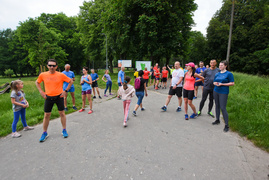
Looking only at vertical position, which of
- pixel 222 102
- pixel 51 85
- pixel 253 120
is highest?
pixel 51 85

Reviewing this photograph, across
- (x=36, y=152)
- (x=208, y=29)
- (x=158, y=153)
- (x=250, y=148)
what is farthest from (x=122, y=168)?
(x=208, y=29)

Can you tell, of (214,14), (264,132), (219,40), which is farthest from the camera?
(214,14)

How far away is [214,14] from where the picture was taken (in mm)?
36531

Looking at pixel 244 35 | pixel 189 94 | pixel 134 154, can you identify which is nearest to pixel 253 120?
pixel 189 94

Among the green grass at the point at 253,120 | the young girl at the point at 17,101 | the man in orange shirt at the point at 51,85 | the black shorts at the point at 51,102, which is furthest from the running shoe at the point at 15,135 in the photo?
the green grass at the point at 253,120

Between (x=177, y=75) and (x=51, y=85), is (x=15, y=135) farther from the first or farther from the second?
(x=177, y=75)

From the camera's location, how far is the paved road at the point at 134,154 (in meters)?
2.74

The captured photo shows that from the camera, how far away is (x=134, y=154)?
3312 millimetres

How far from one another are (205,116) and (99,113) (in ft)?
14.1

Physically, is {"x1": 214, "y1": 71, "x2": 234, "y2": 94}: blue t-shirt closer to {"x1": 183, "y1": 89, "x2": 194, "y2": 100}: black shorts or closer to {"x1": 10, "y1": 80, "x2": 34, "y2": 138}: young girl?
{"x1": 183, "y1": 89, "x2": 194, "y2": 100}: black shorts

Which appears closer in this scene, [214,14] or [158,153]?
[158,153]

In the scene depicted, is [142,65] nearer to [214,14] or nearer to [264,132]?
[264,132]

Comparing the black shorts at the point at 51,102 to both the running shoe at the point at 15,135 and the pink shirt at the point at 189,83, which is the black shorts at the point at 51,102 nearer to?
the running shoe at the point at 15,135

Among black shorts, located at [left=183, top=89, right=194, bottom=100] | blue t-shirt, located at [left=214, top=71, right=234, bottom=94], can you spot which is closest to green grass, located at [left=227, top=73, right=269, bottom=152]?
blue t-shirt, located at [left=214, top=71, right=234, bottom=94]
